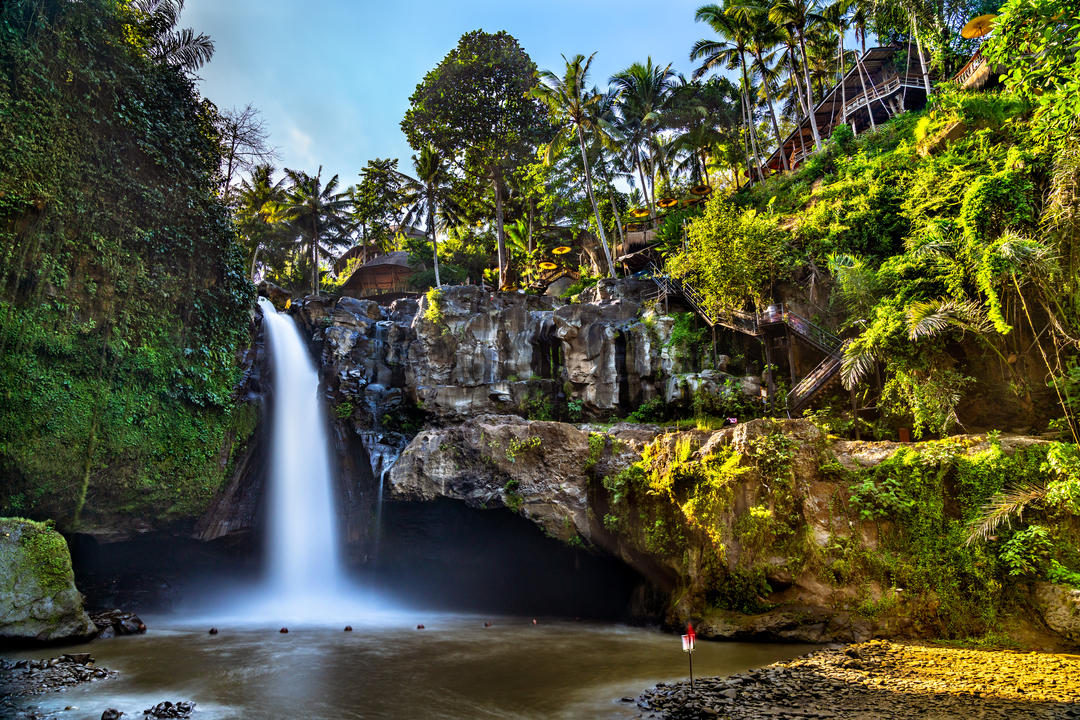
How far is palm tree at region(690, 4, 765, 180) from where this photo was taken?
112 ft

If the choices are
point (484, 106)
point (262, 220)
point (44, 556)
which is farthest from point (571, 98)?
point (44, 556)

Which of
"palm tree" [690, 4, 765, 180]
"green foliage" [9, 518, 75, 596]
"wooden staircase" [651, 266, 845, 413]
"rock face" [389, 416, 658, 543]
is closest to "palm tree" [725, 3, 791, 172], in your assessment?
"palm tree" [690, 4, 765, 180]

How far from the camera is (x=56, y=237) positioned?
15.9 m

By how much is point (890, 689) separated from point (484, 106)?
3623 cm

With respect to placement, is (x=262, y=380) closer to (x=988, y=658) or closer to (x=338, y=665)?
(x=338, y=665)

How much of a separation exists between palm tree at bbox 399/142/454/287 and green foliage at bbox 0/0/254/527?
17185 millimetres

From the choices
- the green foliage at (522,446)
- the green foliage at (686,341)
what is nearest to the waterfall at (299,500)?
the green foliage at (522,446)

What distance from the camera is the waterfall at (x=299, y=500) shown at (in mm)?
20172

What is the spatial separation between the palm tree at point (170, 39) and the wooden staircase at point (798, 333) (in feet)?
68.6

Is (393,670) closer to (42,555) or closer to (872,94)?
(42,555)

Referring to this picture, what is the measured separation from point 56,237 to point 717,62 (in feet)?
117

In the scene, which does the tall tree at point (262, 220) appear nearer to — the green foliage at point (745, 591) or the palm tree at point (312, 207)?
the palm tree at point (312, 207)

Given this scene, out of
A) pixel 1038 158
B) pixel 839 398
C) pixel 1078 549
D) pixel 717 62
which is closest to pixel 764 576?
pixel 1078 549

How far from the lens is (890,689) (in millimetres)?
8727
